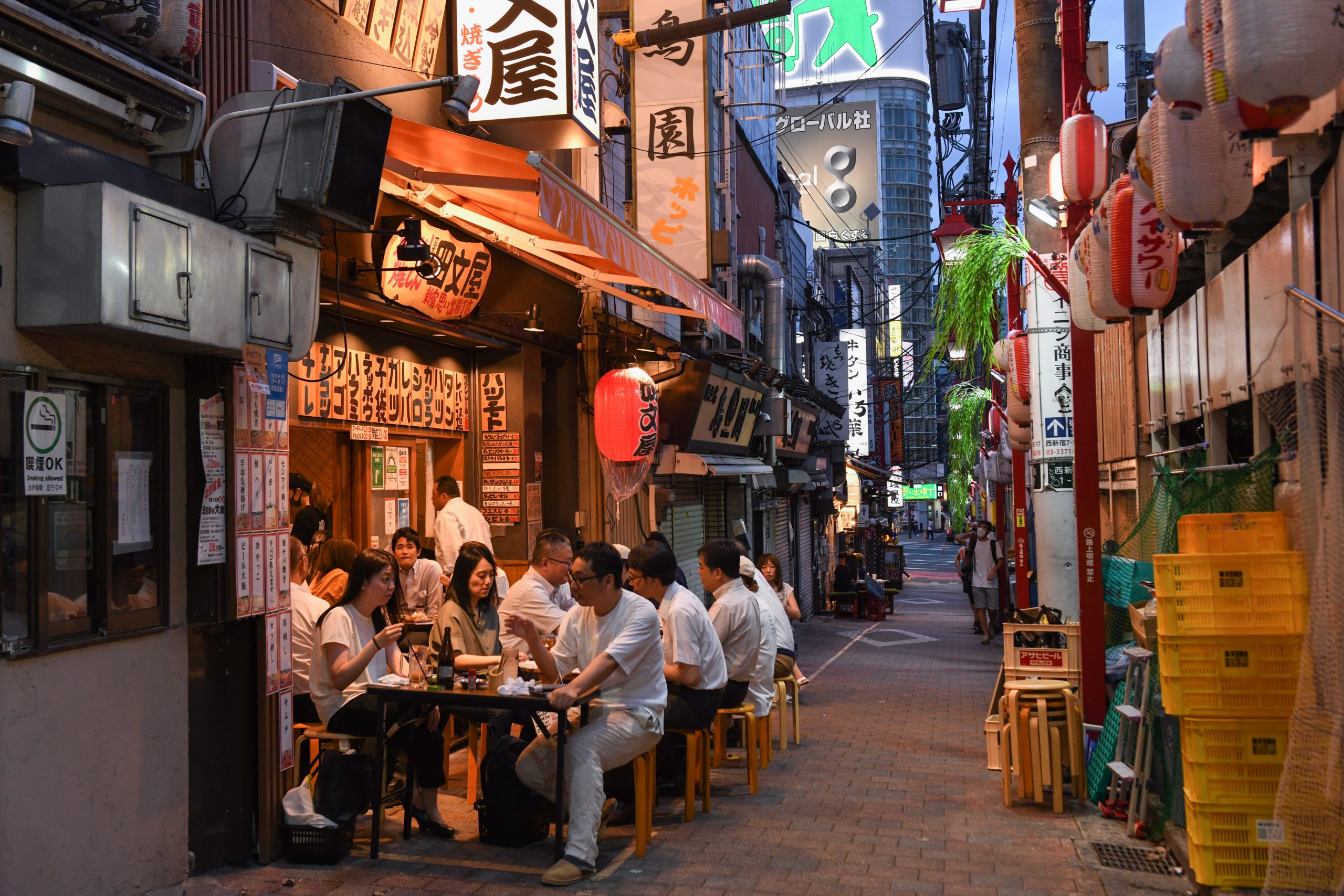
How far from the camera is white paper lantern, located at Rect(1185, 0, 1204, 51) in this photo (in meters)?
4.66

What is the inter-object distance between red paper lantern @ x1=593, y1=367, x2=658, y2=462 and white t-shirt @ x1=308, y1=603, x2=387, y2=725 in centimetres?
536

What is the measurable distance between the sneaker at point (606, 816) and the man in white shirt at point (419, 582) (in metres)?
2.54

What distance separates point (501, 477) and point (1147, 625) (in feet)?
21.7

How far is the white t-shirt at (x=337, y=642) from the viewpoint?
653 centimetres

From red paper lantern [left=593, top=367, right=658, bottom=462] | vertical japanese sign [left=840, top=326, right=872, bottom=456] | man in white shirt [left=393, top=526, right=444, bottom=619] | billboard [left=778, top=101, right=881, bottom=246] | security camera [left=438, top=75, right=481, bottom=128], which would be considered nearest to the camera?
security camera [left=438, top=75, right=481, bottom=128]

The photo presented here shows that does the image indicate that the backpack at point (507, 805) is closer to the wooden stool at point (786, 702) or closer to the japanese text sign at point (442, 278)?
the wooden stool at point (786, 702)

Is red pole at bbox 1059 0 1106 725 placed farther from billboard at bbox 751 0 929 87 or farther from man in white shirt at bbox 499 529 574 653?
billboard at bbox 751 0 929 87

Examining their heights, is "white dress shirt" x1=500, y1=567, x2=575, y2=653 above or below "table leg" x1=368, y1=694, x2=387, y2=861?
above

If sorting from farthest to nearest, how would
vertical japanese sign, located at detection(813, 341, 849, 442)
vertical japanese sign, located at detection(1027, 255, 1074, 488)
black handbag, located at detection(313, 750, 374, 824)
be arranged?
vertical japanese sign, located at detection(813, 341, 849, 442) < vertical japanese sign, located at detection(1027, 255, 1074, 488) < black handbag, located at detection(313, 750, 374, 824)

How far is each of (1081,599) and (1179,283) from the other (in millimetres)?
3250

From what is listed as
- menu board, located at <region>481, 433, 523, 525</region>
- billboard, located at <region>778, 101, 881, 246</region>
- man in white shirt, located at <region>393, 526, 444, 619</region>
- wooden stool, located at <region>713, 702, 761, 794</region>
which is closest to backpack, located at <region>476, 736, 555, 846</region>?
wooden stool, located at <region>713, 702, 761, 794</region>

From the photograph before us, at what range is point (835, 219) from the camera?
200ft

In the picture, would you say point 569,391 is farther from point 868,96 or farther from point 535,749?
point 868,96

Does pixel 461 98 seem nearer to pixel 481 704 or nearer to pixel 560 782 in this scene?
pixel 481 704
